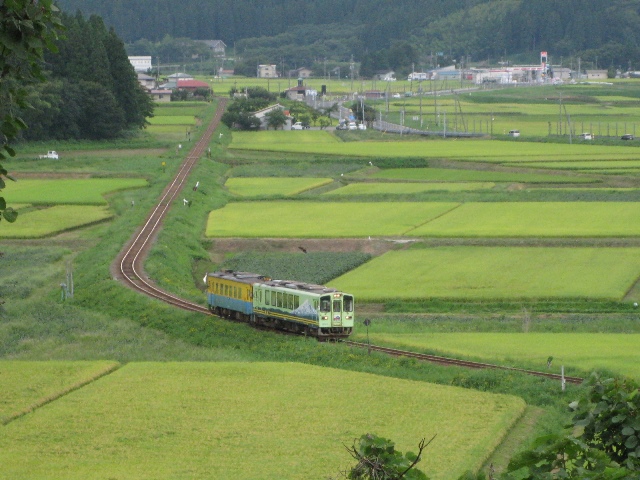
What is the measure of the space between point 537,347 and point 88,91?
214ft

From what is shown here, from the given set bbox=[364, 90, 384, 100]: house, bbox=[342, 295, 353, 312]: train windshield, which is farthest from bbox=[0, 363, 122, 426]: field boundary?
bbox=[364, 90, 384, 100]: house

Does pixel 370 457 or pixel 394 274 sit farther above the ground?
pixel 370 457

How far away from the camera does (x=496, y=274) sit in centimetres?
3978

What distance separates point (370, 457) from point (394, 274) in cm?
3195

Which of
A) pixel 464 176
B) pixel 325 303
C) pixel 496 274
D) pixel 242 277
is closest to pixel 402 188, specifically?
pixel 464 176

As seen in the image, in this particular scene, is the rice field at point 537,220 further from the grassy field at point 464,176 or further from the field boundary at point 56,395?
the field boundary at point 56,395

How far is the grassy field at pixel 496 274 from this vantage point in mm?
36938

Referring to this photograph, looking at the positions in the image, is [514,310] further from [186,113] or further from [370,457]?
[186,113]

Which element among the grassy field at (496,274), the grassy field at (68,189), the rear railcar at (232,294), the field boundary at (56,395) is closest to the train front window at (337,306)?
the rear railcar at (232,294)

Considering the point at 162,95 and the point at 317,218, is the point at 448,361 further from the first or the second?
the point at 162,95

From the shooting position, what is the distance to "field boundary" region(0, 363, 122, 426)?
71.8ft

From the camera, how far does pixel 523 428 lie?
21.6 meters

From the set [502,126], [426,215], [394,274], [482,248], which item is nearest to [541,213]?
[426,215]

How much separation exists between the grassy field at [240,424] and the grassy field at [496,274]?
39.3 ft
